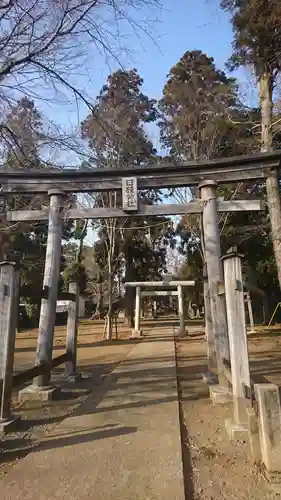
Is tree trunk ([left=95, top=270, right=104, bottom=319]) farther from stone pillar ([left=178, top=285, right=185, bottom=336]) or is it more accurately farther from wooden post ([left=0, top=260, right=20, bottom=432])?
wooden post ([left=0, top=260, right=20, bottom=432])

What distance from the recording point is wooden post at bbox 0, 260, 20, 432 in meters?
4.39

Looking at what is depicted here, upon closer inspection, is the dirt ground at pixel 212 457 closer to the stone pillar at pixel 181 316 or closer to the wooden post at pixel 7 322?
the wooden post at pixel 7 322

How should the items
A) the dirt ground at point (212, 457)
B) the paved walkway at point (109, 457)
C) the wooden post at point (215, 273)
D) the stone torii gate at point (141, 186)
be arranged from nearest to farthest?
the paved walkway at point (109, 457), the dirt ground at point (212, 457), the wooden post at point (215, 273), the stone torii gate at point (141, 186)

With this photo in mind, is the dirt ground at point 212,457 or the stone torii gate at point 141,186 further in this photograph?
the stone torii gate at point 141,186

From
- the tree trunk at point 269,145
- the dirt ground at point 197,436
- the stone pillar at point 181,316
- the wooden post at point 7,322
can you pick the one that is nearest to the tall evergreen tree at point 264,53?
the tree trunk at point 269,145

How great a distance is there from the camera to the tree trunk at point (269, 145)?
30.9 feet

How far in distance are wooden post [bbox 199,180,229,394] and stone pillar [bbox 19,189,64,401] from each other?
8.21ft

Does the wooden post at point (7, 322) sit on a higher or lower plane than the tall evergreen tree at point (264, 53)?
lower

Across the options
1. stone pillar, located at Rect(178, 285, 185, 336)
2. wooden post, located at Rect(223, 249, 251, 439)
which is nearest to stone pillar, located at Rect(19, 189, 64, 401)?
wooden post, located at Rect(223, 249, 251, 439)

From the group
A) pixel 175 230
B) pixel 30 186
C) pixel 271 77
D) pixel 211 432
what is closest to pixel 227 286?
pixel 211 432

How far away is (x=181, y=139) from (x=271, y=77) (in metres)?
7.16

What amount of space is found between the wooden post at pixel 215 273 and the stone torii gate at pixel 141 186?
0.6 inches

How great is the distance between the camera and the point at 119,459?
10.9ft

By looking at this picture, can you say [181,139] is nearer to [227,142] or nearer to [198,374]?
[227,142]
